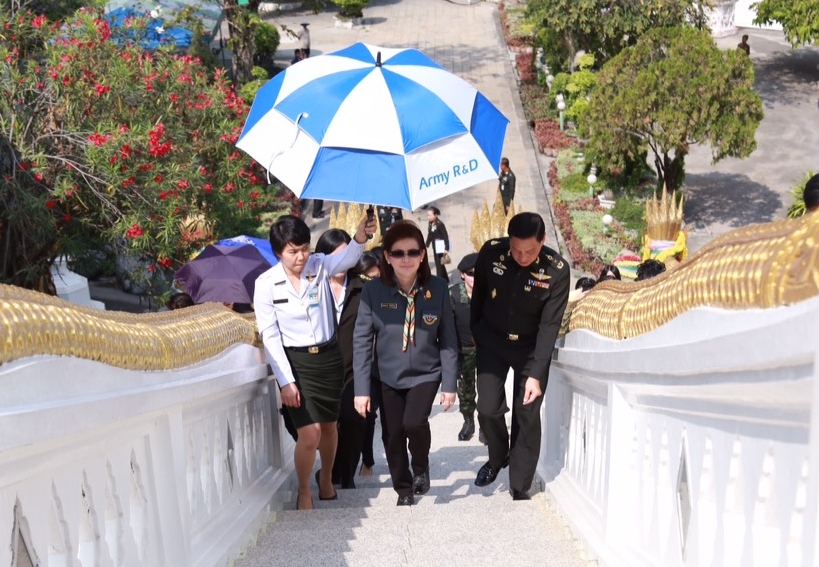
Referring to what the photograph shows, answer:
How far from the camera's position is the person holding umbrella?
487 centimetres

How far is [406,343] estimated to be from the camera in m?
5.03

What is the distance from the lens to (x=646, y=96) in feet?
59.0

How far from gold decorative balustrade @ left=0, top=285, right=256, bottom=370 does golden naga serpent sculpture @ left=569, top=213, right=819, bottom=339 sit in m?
1.61

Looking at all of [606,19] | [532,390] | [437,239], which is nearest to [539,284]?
[532,390]

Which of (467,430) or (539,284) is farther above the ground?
(539,284)

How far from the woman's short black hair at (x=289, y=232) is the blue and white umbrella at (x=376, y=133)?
272 mm

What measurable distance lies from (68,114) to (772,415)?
8.04m

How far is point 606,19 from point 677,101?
491 cm

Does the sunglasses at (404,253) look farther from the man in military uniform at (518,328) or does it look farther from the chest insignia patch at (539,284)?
the chest insignia patch at (539,284)

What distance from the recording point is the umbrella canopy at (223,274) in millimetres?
7523

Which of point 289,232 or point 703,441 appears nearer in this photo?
point 703,441

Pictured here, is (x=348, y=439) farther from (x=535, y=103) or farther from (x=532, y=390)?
(x=535, y=103)

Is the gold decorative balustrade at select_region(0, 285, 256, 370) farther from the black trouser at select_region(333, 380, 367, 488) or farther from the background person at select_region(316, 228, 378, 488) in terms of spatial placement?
the black trouser at select_region(333, 380, 367, 488)

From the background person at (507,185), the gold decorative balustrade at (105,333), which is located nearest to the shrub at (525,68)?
the background person at (507,185)
